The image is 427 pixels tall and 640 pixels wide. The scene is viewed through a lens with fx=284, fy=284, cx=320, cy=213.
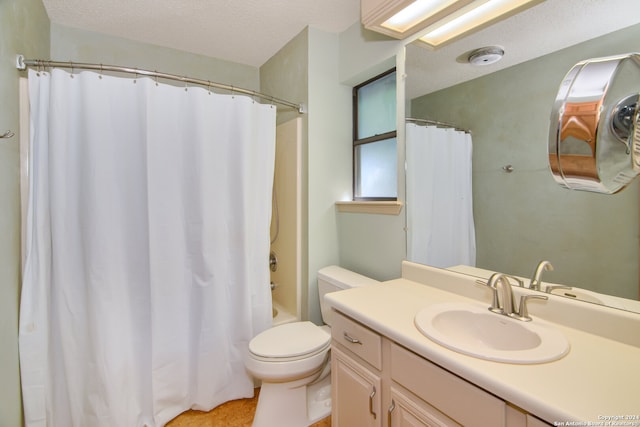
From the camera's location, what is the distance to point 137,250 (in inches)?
61.7

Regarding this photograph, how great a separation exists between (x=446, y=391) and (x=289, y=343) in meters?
0.95

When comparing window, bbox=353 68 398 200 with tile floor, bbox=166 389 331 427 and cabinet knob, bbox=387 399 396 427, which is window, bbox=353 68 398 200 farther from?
tile floor, bbox=166 389 331 427

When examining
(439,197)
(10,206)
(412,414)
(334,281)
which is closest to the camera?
(412,414)

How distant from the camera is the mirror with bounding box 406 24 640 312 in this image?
920 millimetres

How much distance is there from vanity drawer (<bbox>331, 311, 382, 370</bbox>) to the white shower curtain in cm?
78

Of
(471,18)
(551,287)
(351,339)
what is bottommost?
(351,339)

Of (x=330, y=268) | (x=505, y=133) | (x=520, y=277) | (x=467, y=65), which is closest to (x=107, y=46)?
(x=330, y=268)

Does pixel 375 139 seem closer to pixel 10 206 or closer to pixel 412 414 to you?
pixel 412 414

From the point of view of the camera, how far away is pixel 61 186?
1411mm

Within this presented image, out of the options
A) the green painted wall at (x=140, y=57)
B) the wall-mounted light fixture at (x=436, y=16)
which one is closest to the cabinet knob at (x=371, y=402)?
the wall-mounted light fixture at (x=436, y=16)

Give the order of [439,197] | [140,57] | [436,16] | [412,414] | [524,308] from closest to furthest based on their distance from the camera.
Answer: [412,414] → [524,308] → [436,16] → [439,197] → [140,57]

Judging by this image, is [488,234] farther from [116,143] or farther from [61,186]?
[61,186]

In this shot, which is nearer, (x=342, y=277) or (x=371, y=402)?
(x=371, y=402)

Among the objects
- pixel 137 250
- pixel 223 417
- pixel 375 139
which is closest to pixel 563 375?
pixel 375 139
